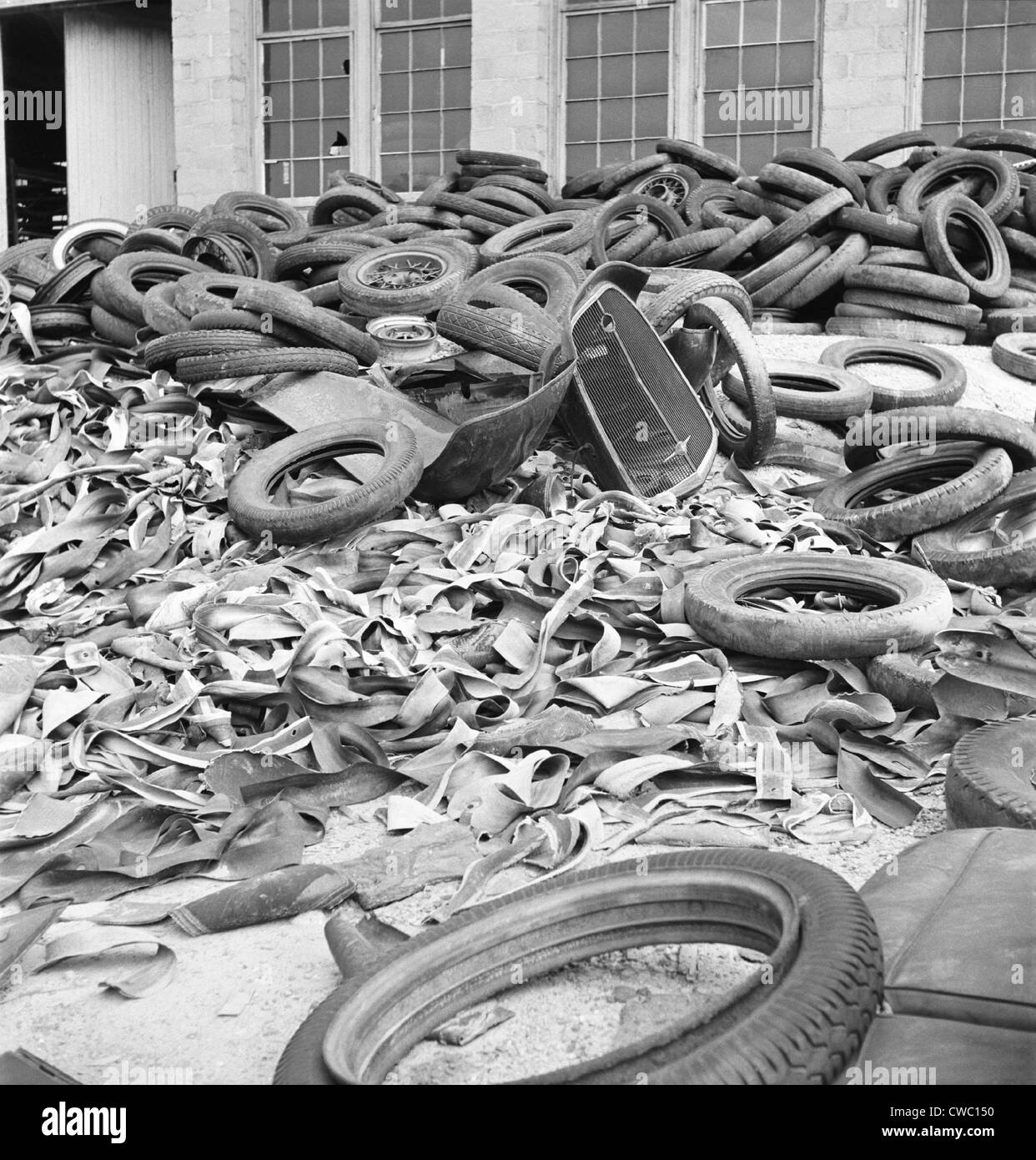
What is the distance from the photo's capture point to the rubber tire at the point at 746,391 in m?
6.72

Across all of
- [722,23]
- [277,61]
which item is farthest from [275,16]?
[722,23]

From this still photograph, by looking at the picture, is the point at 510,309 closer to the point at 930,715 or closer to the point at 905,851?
the point at 930,715

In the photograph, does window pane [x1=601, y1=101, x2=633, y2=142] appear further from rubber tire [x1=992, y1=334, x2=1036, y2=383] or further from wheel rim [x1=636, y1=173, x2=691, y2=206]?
rubber tire [x1=992, y1=334, x2=1036, y2=383]

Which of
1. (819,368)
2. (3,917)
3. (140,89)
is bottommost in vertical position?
(3,917)

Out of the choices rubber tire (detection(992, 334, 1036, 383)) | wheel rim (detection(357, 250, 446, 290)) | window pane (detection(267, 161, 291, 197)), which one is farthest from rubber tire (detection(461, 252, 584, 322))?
window pane (detection(267, 161, 291, 197))

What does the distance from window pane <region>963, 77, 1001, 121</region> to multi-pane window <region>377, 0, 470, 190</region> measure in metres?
5.36

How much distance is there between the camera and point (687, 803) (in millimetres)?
3707

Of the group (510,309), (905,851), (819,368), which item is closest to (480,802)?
(905,851)

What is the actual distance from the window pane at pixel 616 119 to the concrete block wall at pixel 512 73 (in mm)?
639

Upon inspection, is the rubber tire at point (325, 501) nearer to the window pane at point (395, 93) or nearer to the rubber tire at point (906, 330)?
the rubber tire at point (906, 330)

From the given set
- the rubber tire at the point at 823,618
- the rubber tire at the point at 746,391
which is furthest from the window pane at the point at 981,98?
the rubber tire at the point at 823,618

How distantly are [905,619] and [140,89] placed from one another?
14631mm

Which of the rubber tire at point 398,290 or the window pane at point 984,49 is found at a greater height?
the window pane at point 984,49

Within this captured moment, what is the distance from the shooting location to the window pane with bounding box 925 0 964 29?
12.7 metres
